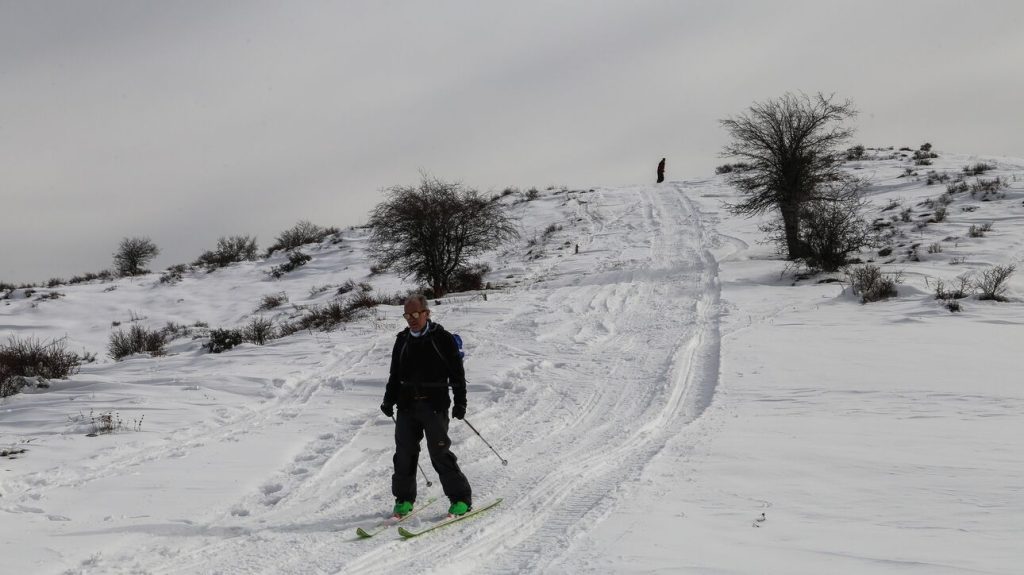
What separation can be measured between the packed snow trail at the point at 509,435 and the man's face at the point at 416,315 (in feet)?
5.05

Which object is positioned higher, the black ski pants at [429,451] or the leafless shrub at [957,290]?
the black ski pants at [429,451]

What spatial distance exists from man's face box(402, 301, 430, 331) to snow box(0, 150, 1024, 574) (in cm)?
156

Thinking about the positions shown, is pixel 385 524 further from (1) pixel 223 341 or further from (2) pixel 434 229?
(2) pixel 434 229

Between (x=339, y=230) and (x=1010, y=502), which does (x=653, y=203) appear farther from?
(x=1010, y=502)

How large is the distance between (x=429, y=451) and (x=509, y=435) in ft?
7.18

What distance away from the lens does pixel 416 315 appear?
5566 mm

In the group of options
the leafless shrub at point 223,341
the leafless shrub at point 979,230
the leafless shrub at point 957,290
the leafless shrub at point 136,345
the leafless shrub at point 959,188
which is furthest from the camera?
the leafless shrub at point 959,188

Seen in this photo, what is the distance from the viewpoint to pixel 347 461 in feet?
22.9

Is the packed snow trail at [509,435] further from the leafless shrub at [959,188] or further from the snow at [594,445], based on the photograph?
the leafless shrub at [959,188]

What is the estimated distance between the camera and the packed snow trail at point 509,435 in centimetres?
469

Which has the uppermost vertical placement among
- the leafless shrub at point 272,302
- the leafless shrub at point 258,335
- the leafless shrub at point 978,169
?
the leafless shrub at point 978,169

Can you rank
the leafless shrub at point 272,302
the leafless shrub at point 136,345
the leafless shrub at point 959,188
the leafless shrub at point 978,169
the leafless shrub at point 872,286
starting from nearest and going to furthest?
1. the leafless shrub at point 872,286
2. the leafless shrub at point 136,345
3. the leafless shrub at point 272,302
4. the leafless shrub at point 959,188
5. the leafless shrub at point 978,169

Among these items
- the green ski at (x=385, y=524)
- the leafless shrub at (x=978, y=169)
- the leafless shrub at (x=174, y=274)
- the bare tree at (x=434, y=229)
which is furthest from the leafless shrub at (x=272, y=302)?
the leafless shrub at (x=978, y=169)

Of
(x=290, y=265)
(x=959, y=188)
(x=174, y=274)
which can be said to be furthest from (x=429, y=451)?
(x=174, y=274)
